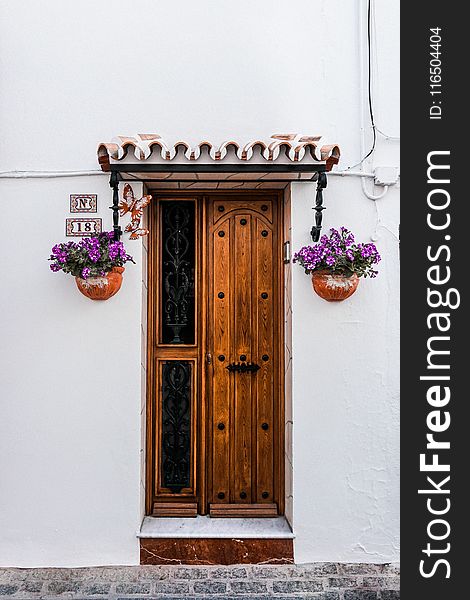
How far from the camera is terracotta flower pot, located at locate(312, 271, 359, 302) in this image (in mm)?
4000

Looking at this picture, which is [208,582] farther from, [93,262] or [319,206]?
[319,206]

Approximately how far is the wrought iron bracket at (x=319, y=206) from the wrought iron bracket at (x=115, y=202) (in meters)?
1.35

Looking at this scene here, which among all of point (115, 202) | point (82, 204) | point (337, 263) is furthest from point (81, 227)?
point (337, 263)

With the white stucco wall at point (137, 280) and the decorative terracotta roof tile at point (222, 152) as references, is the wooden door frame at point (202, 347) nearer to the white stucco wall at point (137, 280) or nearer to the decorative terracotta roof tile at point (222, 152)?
the white stucco wall at point (137, 280)

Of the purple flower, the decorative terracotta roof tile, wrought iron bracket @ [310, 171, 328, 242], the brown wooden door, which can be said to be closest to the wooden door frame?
the brown wooden door

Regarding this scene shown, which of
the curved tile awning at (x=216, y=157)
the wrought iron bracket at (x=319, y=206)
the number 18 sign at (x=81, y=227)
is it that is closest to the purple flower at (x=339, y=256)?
the wrought iron bracket at (x=319, y=206)

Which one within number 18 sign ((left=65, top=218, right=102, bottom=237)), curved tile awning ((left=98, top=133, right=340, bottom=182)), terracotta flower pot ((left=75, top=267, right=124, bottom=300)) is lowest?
terracotta flower pot ((left=75, top=267, right=124, bottom=300))

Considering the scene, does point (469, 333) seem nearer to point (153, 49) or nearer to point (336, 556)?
point (336, 556)

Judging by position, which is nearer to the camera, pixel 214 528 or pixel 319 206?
pixel 319 206

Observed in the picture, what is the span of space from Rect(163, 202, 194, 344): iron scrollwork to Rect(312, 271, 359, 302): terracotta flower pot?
1.01 meters

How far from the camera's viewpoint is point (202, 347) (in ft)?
14.7

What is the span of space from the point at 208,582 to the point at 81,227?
2.61 m

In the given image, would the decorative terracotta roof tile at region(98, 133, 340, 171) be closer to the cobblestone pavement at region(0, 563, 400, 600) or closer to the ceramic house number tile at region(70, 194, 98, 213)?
the ceramic house number tile at region(70, 194, 98, 213)

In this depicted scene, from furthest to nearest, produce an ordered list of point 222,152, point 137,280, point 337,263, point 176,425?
point 176,425 → point 137,280 → point 337,263 → point 222,152
